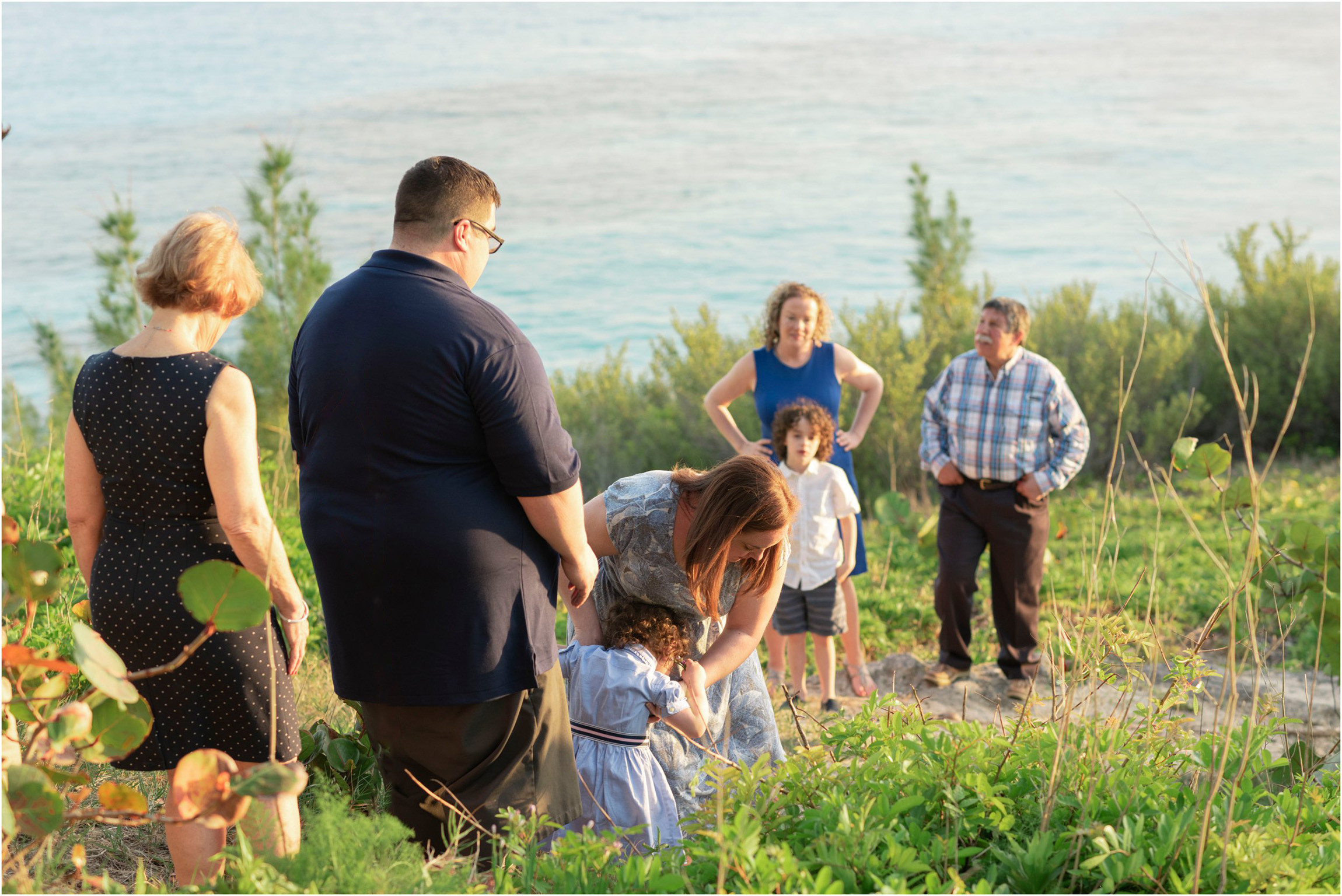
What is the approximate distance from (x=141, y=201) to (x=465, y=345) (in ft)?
120

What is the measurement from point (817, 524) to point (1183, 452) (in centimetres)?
259

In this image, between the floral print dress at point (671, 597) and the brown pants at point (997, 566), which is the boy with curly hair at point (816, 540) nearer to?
the brown pants at point (997, 566)

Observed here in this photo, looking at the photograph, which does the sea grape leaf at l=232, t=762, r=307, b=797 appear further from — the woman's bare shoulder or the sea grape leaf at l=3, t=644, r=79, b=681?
the woman's bare shoulder

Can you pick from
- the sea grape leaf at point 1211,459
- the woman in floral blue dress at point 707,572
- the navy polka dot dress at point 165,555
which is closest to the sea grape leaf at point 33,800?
the navy polka dot dress at point 165,555

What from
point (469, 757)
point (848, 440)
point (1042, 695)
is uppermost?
point (848, 440)

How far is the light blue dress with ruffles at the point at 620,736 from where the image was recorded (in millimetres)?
2816

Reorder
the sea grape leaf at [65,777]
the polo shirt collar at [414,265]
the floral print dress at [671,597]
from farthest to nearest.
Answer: the floral print dress at [671,597] < the polo shirt collar at [414,265] < the sea grape leaf at [65,777]

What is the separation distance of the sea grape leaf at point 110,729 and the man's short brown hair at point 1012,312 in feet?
14.4

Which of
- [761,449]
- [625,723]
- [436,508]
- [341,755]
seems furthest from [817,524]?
[436,508]

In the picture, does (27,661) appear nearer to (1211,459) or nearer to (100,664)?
(100,664)

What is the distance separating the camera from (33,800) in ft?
4.89

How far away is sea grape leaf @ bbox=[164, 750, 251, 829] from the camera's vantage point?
144 cm

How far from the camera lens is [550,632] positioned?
2.48 metres

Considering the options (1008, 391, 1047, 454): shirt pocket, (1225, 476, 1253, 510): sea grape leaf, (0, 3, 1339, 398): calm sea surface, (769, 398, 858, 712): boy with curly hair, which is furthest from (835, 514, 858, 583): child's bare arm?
(0, 3, 1339, 398): calm sea surface
